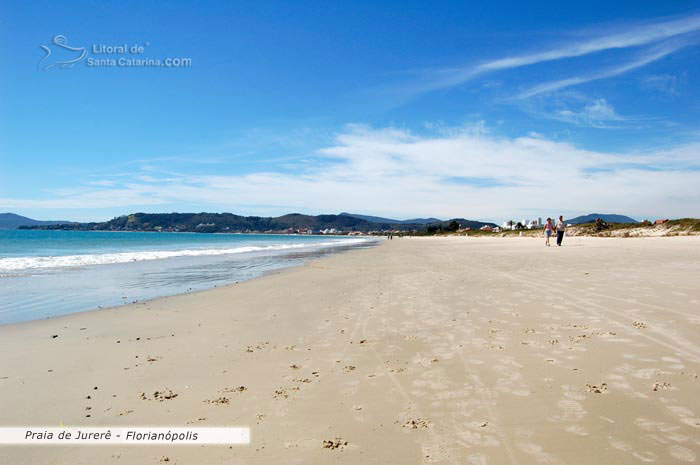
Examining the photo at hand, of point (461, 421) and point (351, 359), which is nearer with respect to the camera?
point (461, 421)

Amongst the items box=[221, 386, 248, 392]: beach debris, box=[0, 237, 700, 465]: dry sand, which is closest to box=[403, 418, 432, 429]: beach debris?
box=[0, 237, 700, 465]: dry sand

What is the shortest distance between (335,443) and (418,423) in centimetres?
77

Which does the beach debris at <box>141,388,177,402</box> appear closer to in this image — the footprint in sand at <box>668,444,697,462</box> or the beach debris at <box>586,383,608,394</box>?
the beach debris at <box>586,383,608,394</box>

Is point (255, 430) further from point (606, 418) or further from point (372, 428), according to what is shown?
point (606, 418)

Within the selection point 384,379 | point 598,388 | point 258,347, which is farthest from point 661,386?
point 258,347

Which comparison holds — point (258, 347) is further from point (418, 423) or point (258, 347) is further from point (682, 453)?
point (682, 453)

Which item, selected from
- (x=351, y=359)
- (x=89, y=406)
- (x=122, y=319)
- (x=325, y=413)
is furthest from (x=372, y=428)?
(x=122, y=319)

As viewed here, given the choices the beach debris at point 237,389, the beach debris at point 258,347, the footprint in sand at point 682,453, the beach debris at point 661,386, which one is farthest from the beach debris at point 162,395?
the beach debris at point 661,386

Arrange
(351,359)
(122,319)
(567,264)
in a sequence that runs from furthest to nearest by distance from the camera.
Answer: (567,264) < (122,319) < (351,359)

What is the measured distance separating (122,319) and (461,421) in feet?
24.0

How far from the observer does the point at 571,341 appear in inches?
221
